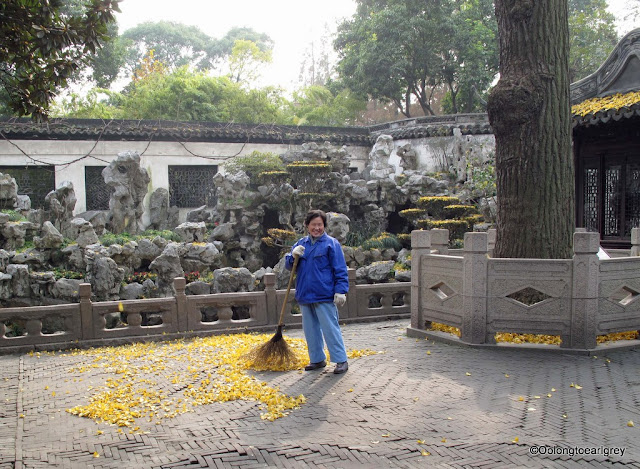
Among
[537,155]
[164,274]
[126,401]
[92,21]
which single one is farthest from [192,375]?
[164,274]

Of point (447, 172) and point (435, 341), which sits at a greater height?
point (447, 172)

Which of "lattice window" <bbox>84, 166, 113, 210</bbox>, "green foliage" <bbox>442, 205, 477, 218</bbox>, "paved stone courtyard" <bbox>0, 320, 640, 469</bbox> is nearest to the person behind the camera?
"paved stone courtyard" <bbox>0, 320, 640, 469</bbox>

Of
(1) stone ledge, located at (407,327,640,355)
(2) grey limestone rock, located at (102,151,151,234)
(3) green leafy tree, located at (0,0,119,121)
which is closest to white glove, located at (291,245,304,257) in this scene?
(1) stone ledge, located at (407,327,640,355)

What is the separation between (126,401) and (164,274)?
738 centimetres

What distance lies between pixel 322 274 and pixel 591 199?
7497 millimetres

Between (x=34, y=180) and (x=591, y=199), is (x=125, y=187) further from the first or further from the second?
(x=591, y=199)

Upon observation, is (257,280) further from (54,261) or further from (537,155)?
(537,155)

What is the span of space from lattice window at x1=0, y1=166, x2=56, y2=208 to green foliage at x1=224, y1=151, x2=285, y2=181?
534 centimetres

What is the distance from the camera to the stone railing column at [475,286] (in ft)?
21.5

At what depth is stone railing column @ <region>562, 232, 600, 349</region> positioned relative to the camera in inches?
245

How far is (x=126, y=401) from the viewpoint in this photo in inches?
202

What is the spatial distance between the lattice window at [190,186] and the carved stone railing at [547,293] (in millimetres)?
12471

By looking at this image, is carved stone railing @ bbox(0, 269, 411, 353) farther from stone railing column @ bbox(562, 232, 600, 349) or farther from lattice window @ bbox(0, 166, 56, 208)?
lattice window @ bbox(0, 166, 56, 208)

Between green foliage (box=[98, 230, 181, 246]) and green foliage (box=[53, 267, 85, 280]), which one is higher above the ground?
green foliage (box=[98, 230, 181, 246])
